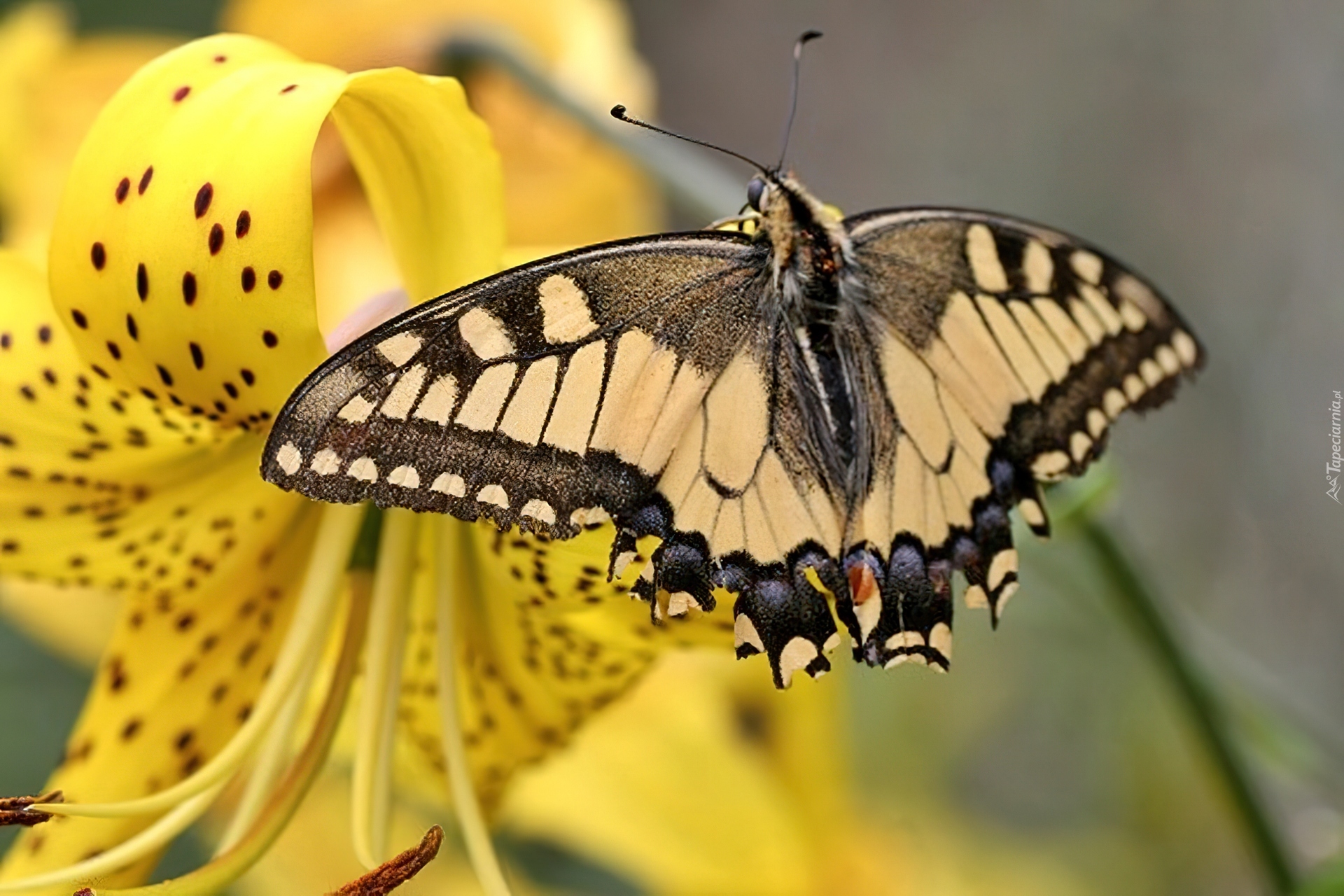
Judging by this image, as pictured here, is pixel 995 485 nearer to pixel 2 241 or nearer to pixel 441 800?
pixel 441 800

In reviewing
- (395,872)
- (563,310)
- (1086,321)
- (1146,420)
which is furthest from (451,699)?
(1146,420)

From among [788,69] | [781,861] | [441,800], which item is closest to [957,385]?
[441,800]

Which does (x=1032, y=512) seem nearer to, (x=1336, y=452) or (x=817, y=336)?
(x=817, y=336)

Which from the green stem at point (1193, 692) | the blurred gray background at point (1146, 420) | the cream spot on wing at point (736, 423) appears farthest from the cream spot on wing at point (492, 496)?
the blurred gray background at point (1146, 420)

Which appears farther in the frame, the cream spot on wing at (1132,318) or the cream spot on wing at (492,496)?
the cream spot on wing at (1132,318)

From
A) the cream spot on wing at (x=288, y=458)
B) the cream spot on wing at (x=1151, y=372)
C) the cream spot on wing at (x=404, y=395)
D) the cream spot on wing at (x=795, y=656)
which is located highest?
the cream spot on wing at (x=1151, y=372)

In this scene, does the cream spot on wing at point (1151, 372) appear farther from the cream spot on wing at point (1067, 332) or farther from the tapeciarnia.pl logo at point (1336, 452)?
the tapeciarnia.pl logo at point (1336, 452)
